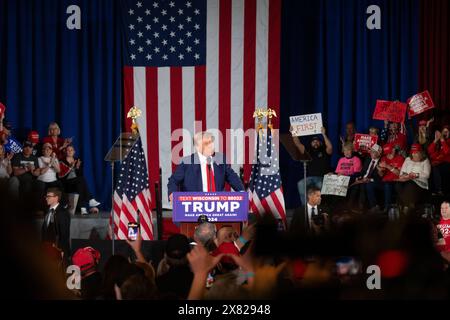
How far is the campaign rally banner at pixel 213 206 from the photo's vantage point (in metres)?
7.69

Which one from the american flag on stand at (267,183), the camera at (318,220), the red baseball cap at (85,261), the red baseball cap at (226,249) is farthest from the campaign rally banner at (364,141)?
the red baseball cap at (85,261)

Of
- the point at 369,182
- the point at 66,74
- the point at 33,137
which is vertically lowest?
the point at 369,182

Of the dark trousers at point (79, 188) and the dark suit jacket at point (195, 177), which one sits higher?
the dark suit jacket at point (195, 177)

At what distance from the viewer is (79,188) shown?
11.8 metres

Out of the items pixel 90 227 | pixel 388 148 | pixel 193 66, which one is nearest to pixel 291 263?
pixel 90 227

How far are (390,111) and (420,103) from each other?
462 millimetres

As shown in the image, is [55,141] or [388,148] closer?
[388,148]

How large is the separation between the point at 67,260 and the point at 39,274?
20.0 feet

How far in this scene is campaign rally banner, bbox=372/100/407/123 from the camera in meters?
11.8

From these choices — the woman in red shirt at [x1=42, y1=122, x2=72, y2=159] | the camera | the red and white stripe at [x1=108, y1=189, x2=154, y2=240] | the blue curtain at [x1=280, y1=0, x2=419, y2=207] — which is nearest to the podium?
the red and white stripe at [x1=108, y1=189, x2=154, y2=240]

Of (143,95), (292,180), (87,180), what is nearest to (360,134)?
(292,180)

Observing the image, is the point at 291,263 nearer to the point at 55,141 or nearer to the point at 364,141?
the point at 364,141

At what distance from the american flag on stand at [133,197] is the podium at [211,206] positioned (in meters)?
1.65

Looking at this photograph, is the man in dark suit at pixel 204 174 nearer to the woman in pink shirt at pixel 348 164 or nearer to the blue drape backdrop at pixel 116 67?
the woman in pink shirt at pixel 348 164
